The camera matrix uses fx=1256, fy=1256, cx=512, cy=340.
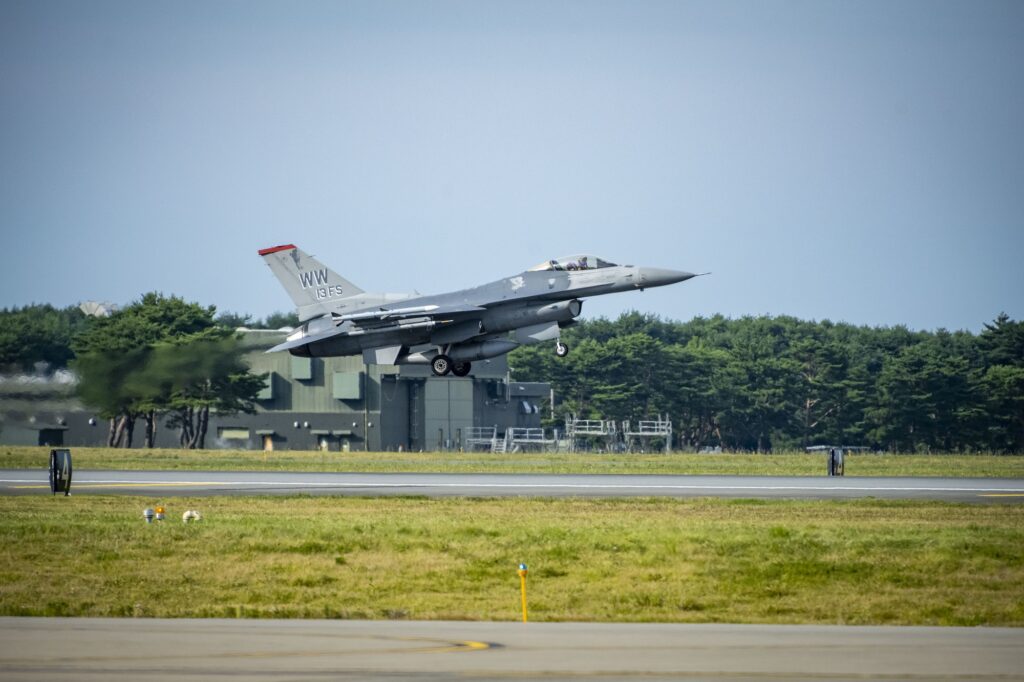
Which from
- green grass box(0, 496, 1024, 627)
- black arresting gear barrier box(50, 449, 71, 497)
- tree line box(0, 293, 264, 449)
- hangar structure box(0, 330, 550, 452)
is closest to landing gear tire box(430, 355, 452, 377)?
tree line box(0, 293, 264, 449)

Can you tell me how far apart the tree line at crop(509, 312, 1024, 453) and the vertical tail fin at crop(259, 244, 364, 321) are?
190 feet

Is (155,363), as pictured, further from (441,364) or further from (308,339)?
(441,364)

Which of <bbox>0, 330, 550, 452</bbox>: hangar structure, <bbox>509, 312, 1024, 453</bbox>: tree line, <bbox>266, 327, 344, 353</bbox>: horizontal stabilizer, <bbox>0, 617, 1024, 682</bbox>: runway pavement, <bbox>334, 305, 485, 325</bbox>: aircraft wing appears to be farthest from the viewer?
<bbox>509, 312, 1024, 453</bbox>: tree line

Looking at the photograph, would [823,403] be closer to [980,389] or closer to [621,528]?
[980,389]

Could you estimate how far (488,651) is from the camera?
10.9m

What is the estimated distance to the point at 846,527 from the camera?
891 inches

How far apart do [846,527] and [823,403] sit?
88208mm

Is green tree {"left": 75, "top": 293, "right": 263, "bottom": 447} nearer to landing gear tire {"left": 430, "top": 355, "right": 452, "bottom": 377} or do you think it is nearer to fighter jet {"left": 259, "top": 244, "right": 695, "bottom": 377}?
fighter jet {"left": 259, "top": 244, "right": 695, "bottom": 377}

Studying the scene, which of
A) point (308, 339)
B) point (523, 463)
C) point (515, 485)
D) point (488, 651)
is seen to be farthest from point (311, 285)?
point (488, 651)

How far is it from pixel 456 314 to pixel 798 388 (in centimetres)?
7015

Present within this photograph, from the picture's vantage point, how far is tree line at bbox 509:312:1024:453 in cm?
9388

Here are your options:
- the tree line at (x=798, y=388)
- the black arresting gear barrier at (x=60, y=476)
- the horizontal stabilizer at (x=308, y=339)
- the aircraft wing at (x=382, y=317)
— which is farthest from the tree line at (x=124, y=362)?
the tree line at (x=798, y=388)

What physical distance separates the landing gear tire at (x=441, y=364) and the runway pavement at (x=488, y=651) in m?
32.9

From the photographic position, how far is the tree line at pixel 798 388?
93875 mm
